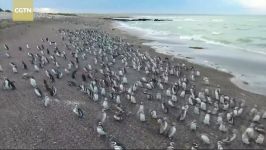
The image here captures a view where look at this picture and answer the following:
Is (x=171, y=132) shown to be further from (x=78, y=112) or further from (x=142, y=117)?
(x=78, y=112)

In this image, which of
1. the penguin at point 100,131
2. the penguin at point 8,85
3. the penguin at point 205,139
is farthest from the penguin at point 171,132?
the penguin at point 8,85

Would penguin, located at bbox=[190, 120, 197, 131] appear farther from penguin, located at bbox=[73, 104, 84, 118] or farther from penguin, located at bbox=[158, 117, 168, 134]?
penguin, located at bbox=[73, 104, 84, 118]

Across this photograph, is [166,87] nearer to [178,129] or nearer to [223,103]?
[223,103]

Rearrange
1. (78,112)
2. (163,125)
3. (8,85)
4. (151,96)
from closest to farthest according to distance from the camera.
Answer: (163,125) → (78,112) → (8,85) → (151,96)

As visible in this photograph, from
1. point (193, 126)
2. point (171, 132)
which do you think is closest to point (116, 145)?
point (171, 132)

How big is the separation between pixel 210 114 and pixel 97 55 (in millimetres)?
15578

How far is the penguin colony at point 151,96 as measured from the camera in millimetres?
15281

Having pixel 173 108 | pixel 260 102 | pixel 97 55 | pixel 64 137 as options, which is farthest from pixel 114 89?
pixel 97 55

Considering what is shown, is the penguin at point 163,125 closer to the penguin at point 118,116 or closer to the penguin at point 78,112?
the penguin at point 118,116

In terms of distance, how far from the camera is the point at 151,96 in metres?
19.5

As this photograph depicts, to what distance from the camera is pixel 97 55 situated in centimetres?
3117

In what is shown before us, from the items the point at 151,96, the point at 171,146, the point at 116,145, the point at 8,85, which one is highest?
the point at 8,85

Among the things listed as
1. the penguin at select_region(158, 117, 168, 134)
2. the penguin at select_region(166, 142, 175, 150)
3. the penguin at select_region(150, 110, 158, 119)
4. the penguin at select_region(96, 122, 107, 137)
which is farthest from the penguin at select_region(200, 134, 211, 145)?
the penguin at select_region(96, 122, 107, 137)

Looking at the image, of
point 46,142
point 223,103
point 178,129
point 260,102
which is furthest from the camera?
point 260,102
